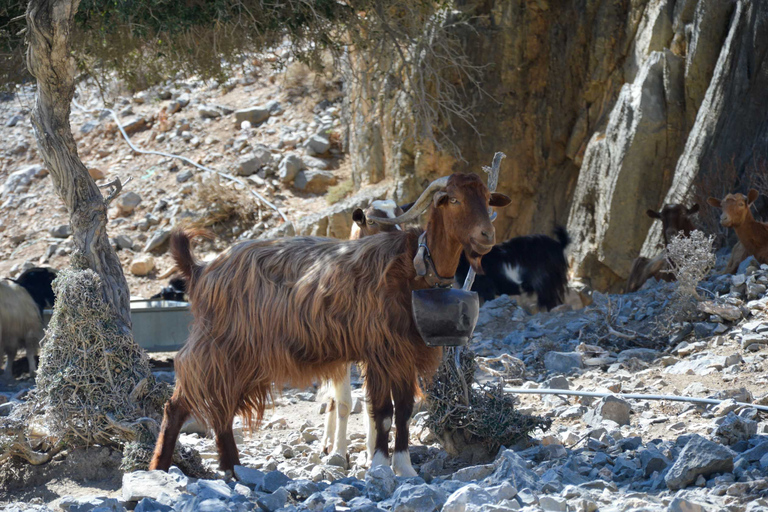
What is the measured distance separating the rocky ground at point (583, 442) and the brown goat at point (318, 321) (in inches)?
15.8

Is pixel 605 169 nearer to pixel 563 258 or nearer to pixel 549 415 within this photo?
pixel 563 258

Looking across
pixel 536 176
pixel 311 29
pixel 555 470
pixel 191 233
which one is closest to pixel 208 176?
pixel 536 176

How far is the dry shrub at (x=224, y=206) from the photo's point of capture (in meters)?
16.8

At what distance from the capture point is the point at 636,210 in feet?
37.5

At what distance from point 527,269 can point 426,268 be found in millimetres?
6653

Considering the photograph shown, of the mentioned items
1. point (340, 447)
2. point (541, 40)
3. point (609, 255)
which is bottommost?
point (340, 447)

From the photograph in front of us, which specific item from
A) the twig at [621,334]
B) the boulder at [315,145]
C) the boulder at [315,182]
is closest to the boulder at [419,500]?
the twig at [621,334]

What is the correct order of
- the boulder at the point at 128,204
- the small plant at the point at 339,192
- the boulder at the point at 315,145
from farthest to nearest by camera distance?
the boulder at the point at 315,145
the boulder at the point at 128,204
the small plant at the point at 339,192

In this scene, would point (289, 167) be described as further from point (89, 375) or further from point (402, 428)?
point (402, 428)

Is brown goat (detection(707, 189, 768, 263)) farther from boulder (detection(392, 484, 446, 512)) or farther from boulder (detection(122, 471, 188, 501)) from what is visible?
boulder (detection(122, 471, 188, 501))

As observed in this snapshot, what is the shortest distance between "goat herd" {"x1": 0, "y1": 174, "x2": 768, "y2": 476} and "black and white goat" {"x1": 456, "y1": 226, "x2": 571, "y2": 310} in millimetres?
5777

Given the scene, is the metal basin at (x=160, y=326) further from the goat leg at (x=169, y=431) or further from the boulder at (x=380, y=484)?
the boulder at (x=380, y=484)

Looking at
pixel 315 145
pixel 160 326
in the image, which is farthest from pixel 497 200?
pixel 315 145

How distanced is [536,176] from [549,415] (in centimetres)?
941
